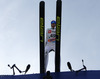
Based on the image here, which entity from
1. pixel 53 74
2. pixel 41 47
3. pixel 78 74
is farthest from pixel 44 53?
pixel 78 74

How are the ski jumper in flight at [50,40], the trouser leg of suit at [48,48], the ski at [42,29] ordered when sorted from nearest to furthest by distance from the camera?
the ski at [42,29] → the trouser leg of suit at [48,48] → the ski jumper in flight at [50,40]

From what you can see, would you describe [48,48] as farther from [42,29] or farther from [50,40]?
[42,29]

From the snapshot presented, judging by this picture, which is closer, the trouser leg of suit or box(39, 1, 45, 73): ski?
box(39, 1, 45, 73): ski

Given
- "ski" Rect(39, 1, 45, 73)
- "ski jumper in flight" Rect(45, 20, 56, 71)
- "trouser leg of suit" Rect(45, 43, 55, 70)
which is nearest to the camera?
"ski" Rect(39, 1, 45, 73)

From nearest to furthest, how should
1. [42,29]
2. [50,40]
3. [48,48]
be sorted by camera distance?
1. [42,29]
2. [48,48]
3. [50,40]

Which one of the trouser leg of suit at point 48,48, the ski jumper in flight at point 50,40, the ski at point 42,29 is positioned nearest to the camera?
the ski at point 42,29

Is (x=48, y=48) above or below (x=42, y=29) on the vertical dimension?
below

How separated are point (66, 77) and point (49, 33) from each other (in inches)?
97.9

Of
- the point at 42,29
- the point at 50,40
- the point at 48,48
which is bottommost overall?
the point at 48,48

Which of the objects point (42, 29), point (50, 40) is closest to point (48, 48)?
point (50, 40)

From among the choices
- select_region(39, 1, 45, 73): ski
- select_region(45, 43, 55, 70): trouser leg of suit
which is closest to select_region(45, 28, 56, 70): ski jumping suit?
select_region(45, 43, 55, 70): trouser leg of suit

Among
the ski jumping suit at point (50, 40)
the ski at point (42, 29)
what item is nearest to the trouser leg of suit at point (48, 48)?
the ski jumping suit at point (50, 40)

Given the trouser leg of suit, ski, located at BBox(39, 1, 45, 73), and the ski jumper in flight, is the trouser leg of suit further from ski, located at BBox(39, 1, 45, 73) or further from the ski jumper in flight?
ski, located at BBox(39, 1, 45, 73)

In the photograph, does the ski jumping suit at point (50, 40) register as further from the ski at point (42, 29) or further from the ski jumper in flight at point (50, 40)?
the ski at point (42, 29)
